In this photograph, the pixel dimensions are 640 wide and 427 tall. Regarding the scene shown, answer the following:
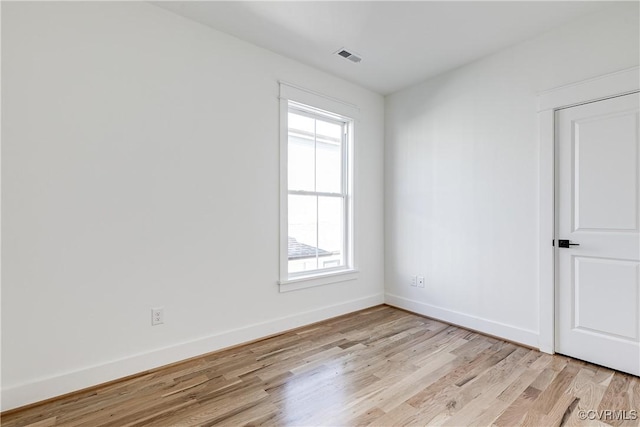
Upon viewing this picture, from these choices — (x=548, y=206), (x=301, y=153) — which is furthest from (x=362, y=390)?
(x=301, y=153)

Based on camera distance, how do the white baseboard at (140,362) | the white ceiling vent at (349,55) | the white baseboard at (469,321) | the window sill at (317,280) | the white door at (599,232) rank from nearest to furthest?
the white baseboard at (140,362) < the white door at (599,232) < the white baseboard at (469,321) < the white ceiling vent at (349,55) < the window sill at (317,280)

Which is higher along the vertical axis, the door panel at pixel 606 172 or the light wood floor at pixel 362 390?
the door panel at pixel 606 172

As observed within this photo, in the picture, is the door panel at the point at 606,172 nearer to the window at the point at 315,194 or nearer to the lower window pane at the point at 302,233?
the window at the point at 315,194

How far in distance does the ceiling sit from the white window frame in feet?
1.30

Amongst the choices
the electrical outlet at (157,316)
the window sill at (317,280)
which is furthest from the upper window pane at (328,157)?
the electrical outlet at (157,316)

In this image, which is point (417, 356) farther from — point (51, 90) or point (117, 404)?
point (51, 90)

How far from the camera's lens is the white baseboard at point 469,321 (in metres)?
2.77

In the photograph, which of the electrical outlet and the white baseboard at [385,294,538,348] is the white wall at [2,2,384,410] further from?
the white baseboard at [385,294,538,348]

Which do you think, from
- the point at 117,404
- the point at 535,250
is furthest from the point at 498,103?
the point at 117,404

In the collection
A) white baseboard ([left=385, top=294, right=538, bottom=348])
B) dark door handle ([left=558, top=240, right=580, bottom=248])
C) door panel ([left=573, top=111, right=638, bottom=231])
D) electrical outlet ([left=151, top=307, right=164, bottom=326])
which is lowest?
white baseboard ([left=385, top=294, right=538, bottom=348])

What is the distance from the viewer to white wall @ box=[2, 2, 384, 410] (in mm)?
1901

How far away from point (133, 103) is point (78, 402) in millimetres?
2033

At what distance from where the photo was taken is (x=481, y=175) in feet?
10.2

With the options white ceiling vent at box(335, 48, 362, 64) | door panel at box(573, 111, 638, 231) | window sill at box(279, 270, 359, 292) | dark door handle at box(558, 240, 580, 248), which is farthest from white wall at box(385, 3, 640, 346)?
white ceiling vent at box(335, 48, 362, 64)
